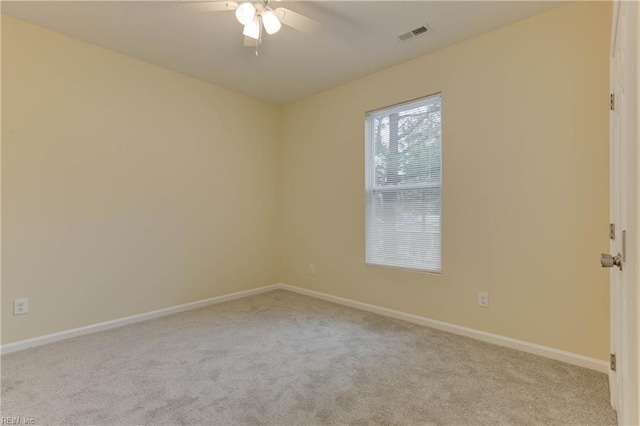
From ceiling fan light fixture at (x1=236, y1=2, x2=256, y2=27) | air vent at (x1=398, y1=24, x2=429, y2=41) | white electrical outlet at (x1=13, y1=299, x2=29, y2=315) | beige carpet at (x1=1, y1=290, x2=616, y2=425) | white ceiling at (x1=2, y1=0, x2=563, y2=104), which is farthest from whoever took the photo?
air vent at (x1=398, y1=24, x2=429, y2=41)

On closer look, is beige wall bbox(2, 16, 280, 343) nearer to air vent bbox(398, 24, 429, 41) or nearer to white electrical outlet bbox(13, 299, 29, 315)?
white electrical outlet bbox(13, 299, 29, 315)

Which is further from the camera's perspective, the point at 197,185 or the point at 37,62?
the point at 197,185

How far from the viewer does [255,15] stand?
2074 mm

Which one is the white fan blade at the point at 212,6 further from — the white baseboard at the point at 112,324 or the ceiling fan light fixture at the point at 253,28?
the white baseboard at the point at 112,324

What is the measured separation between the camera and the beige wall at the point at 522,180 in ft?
7.22

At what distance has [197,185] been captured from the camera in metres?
3.65

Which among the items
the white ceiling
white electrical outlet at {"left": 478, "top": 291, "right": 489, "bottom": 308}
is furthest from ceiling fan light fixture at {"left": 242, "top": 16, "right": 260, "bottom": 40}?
white electrical outlet at {"left": 478, "top": 291, "right": 489, "bottom": 308}

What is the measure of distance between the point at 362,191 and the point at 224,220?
1746 millimetres

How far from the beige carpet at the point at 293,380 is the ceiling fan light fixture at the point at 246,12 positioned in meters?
2.32

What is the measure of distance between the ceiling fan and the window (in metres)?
1.40

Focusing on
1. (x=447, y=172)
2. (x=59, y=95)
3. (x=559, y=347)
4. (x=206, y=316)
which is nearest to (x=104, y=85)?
(x=59, y=95)

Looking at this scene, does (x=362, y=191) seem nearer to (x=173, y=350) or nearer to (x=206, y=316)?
(x=206, y=316)

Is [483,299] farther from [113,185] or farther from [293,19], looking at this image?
[113,185]

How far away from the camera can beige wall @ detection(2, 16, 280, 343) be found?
8.30 ft
